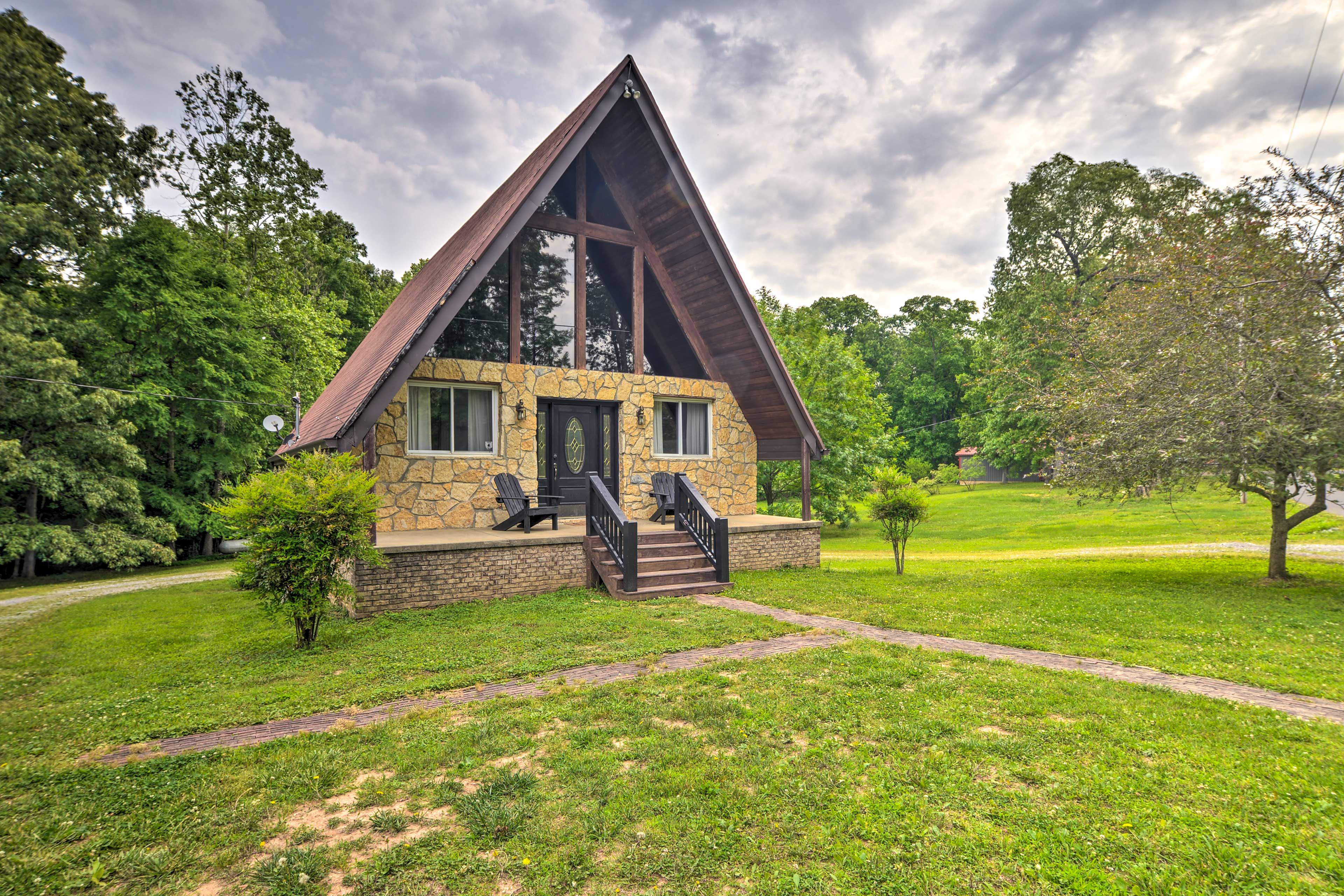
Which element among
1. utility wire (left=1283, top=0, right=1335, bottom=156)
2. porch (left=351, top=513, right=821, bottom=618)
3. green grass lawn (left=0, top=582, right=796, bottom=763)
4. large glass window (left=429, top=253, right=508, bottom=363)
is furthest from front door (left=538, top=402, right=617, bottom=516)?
utility wire (left=1283, top=0, right=1335, bottom=156)

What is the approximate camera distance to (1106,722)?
4.27 m

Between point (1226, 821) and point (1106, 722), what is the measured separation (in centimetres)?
126

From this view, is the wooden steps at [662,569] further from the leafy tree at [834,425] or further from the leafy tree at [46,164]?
the leafy tree at [46,164]

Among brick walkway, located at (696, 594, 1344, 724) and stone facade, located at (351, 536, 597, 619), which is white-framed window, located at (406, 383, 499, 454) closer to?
stone facade, located at (351, 536, 597, 619)

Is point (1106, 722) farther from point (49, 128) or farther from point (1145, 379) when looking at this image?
point (49, 128)

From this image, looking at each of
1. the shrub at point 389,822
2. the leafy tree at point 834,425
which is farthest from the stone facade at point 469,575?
the leafy tree at point 834,425

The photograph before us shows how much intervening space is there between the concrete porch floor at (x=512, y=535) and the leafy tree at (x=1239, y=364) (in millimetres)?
5515

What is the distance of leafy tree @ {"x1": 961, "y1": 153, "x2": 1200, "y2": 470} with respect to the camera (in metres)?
23.6

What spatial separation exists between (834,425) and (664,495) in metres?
13.9

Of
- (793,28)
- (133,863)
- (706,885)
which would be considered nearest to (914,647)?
(706,885)

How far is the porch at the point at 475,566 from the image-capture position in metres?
8.40

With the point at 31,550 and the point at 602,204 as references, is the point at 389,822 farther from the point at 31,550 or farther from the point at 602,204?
the point at 31,550

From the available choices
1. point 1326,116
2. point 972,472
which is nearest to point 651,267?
point 1326,116

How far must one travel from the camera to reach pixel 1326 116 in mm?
9531
